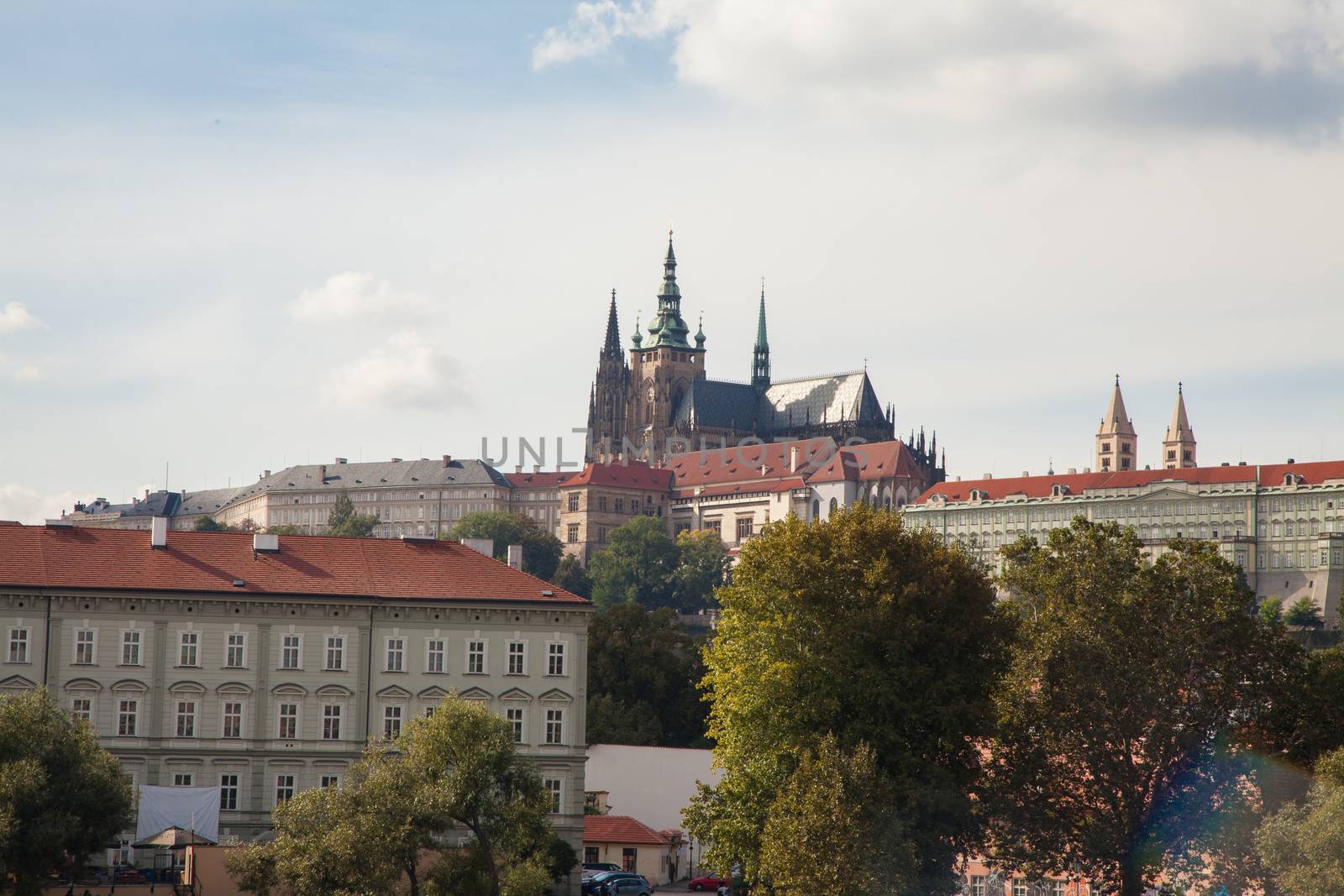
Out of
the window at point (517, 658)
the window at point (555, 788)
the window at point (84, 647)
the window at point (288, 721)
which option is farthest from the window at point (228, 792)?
the window at point (555, 788)

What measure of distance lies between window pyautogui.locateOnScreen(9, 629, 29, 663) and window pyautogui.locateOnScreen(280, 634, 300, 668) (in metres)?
7.76

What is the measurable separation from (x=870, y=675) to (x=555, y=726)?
46.3 ft

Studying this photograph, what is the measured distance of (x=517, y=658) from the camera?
67875 millimetres

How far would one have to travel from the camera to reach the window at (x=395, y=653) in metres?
67.2

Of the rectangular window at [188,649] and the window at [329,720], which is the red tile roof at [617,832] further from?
the rectangular window at [188,649]

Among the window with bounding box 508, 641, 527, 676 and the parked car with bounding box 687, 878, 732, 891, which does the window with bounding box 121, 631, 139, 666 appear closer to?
the window with bounding box 508, 641, 527, 676

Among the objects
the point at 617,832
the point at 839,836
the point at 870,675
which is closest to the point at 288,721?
the point at 617,832

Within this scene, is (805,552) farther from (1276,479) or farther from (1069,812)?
(1276,479)

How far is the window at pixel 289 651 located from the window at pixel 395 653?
9.49ft

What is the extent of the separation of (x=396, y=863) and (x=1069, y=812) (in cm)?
1805

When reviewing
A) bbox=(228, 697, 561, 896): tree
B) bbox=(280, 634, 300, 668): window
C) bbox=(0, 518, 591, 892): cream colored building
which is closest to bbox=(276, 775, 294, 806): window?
bbox=(0, 518, 591, 892): cream colored building

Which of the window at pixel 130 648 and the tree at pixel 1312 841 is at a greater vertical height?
the window at pixel 130 648

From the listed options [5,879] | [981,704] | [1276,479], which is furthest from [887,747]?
[1276,479]

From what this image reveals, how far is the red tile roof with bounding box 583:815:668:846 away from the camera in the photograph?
7988 centimetres
